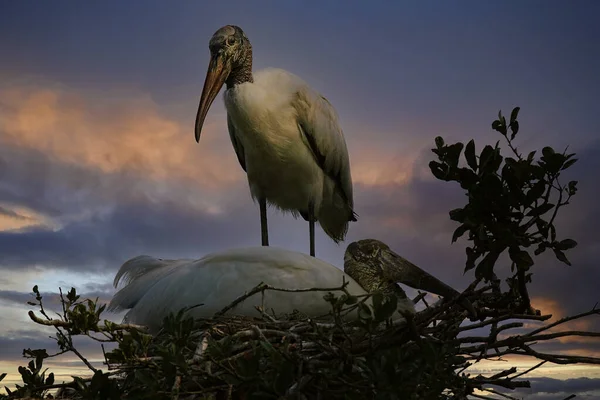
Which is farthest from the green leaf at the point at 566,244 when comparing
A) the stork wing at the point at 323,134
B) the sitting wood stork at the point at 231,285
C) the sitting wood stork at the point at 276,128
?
the stork wing at the point at 323,134

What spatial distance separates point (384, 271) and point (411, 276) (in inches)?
6.4

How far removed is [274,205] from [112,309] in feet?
9.80

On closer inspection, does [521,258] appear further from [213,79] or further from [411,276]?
[213,79]

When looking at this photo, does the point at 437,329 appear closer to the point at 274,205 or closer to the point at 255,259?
the point at 255,259

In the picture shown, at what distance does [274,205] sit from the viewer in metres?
6.62

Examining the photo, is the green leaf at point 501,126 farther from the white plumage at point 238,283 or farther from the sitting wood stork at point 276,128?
the sitting wood stork at point 276,128

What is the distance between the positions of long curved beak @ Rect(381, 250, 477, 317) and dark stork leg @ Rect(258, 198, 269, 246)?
2.42 m

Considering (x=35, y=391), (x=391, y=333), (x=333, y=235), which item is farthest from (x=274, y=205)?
(x=391, y=333)

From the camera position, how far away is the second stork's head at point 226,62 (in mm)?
6023

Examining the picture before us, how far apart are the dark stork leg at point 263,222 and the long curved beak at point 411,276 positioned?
Result: 7.95ft

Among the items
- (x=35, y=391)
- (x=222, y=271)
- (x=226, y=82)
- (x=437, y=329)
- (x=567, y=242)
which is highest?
(x=226, y=82)

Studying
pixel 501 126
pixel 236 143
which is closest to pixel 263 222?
pixel 236 143

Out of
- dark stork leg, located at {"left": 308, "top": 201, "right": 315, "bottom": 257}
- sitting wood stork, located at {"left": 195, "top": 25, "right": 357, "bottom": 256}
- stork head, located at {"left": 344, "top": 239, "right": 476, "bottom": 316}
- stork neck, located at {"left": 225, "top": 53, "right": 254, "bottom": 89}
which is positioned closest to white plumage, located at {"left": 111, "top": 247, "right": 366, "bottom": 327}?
stork head, located at {"left": 344, "top": 239, "right": 476, "bottom": 316}

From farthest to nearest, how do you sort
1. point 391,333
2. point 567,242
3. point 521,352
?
point 521,352
point 567,242
point 391,333
